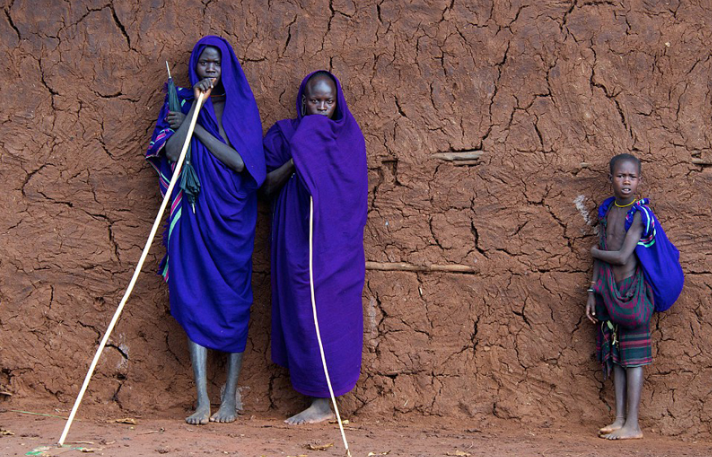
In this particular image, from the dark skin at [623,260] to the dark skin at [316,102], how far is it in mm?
1508

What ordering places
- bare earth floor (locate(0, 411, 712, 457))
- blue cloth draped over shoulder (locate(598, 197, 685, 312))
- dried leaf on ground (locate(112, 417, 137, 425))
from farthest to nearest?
dried leaf on ground (locate(112, 417, 137, 425)) → blue cloth draped over shoulder (locate(598, 197, 685, 312)) → bare earth floor (locate(0, 411, 712, 457))

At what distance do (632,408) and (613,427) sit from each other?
143 millimetres

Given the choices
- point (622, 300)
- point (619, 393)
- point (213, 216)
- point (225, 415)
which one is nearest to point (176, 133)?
point (213, 216)

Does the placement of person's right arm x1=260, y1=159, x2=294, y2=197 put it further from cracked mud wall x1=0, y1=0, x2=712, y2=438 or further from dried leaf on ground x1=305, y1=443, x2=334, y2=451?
dried leaf on ground x1=305, y1=443, x2=334, y2=451

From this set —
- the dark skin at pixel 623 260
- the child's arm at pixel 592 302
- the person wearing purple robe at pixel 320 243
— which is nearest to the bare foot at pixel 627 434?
the dark skin at pixel 623 260

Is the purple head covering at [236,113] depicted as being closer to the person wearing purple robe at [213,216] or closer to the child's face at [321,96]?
the person wearing purple robe at [213,216]

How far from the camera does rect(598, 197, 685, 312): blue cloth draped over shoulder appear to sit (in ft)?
13.3

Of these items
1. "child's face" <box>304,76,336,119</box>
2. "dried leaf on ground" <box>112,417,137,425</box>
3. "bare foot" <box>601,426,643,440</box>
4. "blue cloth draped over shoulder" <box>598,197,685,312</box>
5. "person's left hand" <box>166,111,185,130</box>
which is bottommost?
"dried leaf on ground" <box>112,417,137,425</box>

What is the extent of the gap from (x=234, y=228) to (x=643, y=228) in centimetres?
209

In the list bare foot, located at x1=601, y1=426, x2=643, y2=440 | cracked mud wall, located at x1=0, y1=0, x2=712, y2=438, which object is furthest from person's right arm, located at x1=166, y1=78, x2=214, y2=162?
bare foot, located at x1=601, y1=426, x2=643, y2=440

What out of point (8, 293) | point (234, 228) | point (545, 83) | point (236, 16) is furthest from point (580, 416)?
point (8, 293)

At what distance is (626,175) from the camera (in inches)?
160

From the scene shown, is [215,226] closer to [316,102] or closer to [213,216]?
[213,216]

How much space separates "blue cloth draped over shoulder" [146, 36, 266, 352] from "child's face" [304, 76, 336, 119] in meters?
0.34
